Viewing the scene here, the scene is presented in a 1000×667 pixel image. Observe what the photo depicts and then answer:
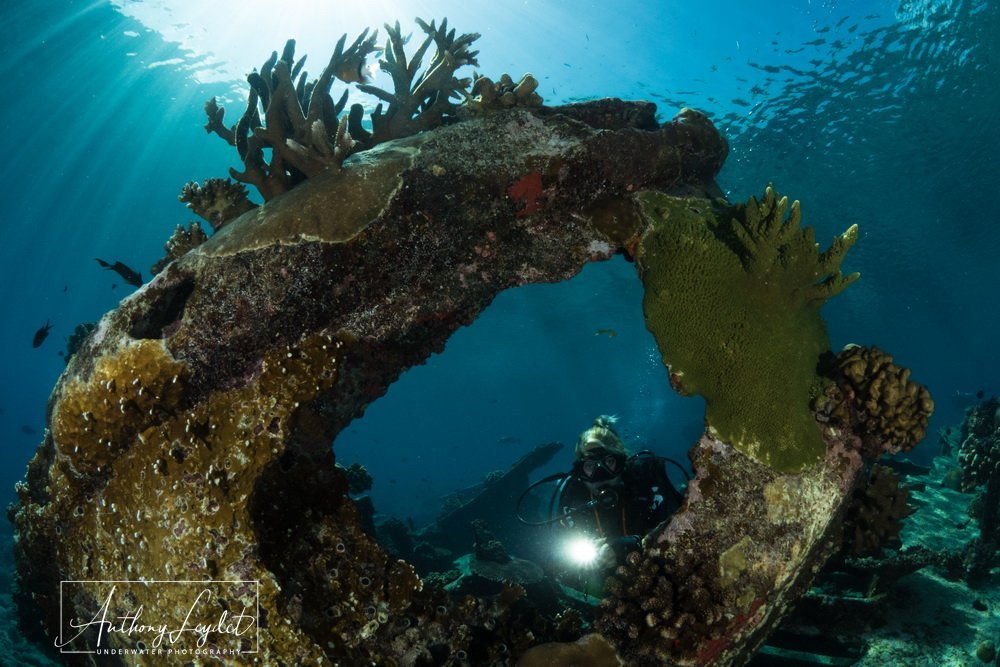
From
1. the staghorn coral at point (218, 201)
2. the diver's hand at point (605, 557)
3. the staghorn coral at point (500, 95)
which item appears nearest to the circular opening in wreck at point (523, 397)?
the diver's hand at point (605, 557)

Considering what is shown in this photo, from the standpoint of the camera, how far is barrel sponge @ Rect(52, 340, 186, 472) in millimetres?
3551

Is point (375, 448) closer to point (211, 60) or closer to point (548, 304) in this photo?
point (548, 304)

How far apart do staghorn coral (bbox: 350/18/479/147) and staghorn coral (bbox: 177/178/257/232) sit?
56.1 inches

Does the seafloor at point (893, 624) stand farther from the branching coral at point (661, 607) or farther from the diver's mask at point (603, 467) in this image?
the diver's mask at point (603, 467)

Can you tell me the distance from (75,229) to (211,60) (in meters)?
26.3

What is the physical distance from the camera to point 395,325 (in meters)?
4.15

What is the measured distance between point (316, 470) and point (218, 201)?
2.98 meters

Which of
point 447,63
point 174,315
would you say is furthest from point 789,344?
point 174,315

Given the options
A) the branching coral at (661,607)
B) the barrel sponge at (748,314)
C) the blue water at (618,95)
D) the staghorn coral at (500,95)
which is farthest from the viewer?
the blue water at (618,95)

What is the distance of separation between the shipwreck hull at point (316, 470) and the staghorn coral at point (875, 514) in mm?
1172

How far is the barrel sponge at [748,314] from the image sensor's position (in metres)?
3.83
